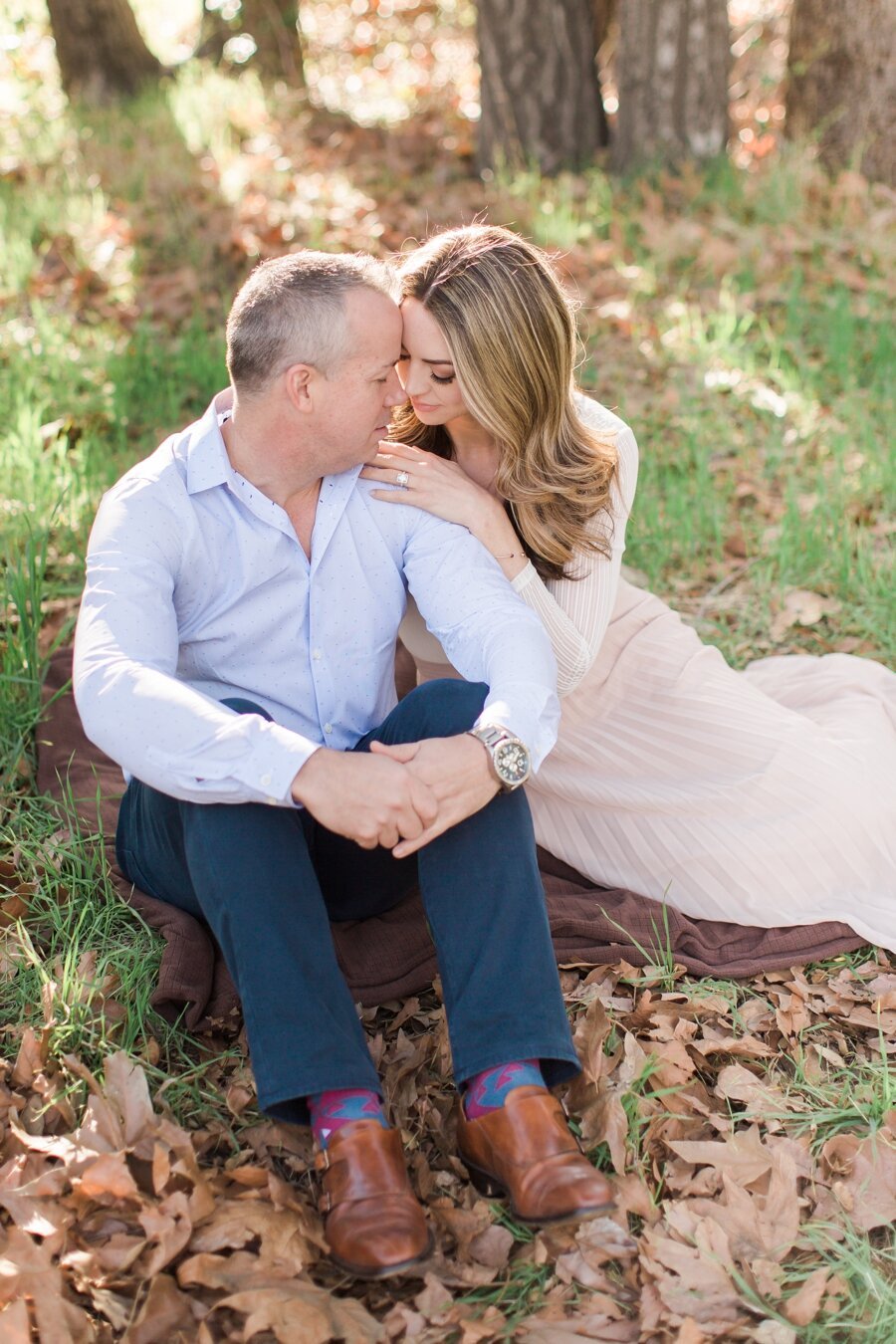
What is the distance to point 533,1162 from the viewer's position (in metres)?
2.26

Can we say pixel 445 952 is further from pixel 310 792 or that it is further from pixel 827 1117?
pixel 827 1117

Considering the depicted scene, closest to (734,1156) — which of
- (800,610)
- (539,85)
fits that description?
(800,610)

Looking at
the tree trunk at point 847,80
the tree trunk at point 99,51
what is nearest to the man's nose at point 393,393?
the tree trunk at point 847,80

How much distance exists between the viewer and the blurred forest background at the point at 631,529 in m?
2.27

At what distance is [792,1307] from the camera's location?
222 cm

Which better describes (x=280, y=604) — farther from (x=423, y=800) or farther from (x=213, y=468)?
(x=423, y=800)

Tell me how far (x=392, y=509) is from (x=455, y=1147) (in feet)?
4.85

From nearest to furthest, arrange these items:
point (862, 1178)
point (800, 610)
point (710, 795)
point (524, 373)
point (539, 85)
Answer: point (862, 1178) < point (524, 373) < point (710, 795) < point (800, 610) < point (539, 85)

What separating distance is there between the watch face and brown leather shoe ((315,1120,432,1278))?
2.34 ft

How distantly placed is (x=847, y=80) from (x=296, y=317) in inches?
238

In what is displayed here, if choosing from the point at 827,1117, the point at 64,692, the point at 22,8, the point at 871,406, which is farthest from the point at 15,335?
the point at 22,8

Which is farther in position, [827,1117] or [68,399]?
[68,399]

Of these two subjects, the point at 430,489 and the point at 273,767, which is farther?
the point at 430,489

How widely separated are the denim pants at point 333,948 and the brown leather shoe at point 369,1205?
4.1 inches
